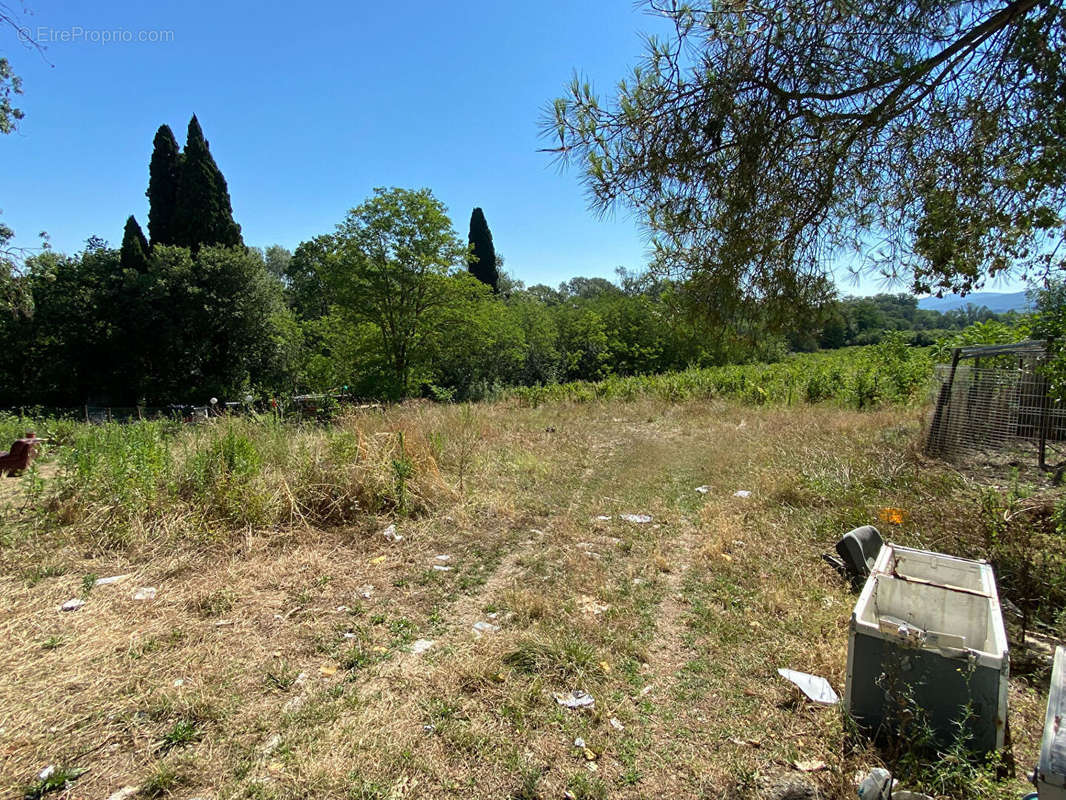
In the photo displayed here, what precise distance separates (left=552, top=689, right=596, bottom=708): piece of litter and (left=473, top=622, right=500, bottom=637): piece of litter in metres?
0.63

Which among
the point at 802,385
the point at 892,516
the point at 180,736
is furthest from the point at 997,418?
the point at 802,385

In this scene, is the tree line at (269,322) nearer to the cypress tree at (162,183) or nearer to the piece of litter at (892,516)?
the cypress tree at (162,183)

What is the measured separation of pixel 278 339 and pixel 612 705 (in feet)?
67.3

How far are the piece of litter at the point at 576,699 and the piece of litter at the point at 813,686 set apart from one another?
0.94 metres

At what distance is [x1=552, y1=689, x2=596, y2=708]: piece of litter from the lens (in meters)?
2.18

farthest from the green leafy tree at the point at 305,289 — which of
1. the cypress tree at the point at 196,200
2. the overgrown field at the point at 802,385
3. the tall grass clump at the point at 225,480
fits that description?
the tall grass clump at the point at 225,480

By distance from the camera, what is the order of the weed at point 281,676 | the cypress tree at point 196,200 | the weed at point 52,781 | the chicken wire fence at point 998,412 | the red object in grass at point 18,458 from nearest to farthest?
the weed at point 52,781 → the weed at point 281,676 → the chicken wire fence at point 998,412 → the red object in grass at point 18,458 → the cypress tree at point 196,200

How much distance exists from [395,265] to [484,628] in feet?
41.1

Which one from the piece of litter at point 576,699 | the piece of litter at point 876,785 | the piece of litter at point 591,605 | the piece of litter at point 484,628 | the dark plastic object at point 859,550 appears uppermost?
the dark plastic object at point 859,550

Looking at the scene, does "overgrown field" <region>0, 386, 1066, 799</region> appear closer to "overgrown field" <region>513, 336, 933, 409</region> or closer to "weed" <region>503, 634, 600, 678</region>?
"weed" <region>503, 634, 600, 678</region>

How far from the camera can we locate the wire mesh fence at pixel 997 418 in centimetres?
389

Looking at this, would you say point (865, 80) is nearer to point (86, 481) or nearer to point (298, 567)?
point (298, 567)

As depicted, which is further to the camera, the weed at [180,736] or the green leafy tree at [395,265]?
the green leafy tree at [395,265]

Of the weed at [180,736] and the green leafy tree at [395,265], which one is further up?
the green leafy tree at [395,265]
